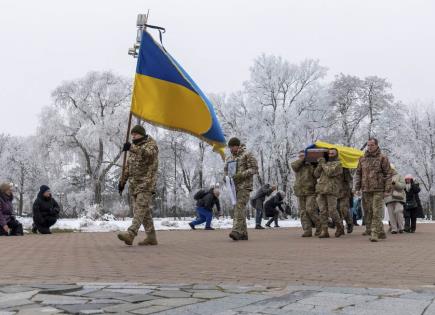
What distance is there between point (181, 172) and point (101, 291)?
154 ft

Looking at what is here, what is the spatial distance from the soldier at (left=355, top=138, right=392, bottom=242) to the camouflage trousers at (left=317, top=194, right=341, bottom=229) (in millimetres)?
750

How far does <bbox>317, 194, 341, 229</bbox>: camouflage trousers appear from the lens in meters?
10.8

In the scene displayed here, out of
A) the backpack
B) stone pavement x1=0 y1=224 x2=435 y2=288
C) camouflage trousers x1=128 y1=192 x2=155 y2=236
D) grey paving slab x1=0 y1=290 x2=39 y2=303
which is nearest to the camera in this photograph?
grey paving slab x1=0 y1=290 x2=39 y2=303

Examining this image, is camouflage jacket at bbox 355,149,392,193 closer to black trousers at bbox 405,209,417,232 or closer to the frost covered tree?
black trousers at bbox 405,209,417,232

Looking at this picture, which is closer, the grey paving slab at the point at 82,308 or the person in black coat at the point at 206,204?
the grey paving slab at the point at 82,308

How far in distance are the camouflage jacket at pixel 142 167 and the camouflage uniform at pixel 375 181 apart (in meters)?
4.17

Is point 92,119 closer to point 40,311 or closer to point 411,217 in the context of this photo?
point 411,217

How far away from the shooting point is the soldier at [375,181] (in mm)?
9703

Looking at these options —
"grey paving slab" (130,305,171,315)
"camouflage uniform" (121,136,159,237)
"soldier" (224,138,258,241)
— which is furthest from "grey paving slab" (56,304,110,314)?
"soldier" (224,138,258,241)

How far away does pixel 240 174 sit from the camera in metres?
9.74

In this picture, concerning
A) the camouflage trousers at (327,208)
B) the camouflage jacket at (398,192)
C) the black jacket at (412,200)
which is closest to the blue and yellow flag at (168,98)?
the camouflage trousers at (327,208)

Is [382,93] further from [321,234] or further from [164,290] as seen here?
[164,290]

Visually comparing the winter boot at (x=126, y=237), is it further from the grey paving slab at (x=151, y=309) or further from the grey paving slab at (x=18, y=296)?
the grey paving slab at (x=151, y=309)

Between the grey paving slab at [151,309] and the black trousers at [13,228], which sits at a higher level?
the black trousers at [13,228]
